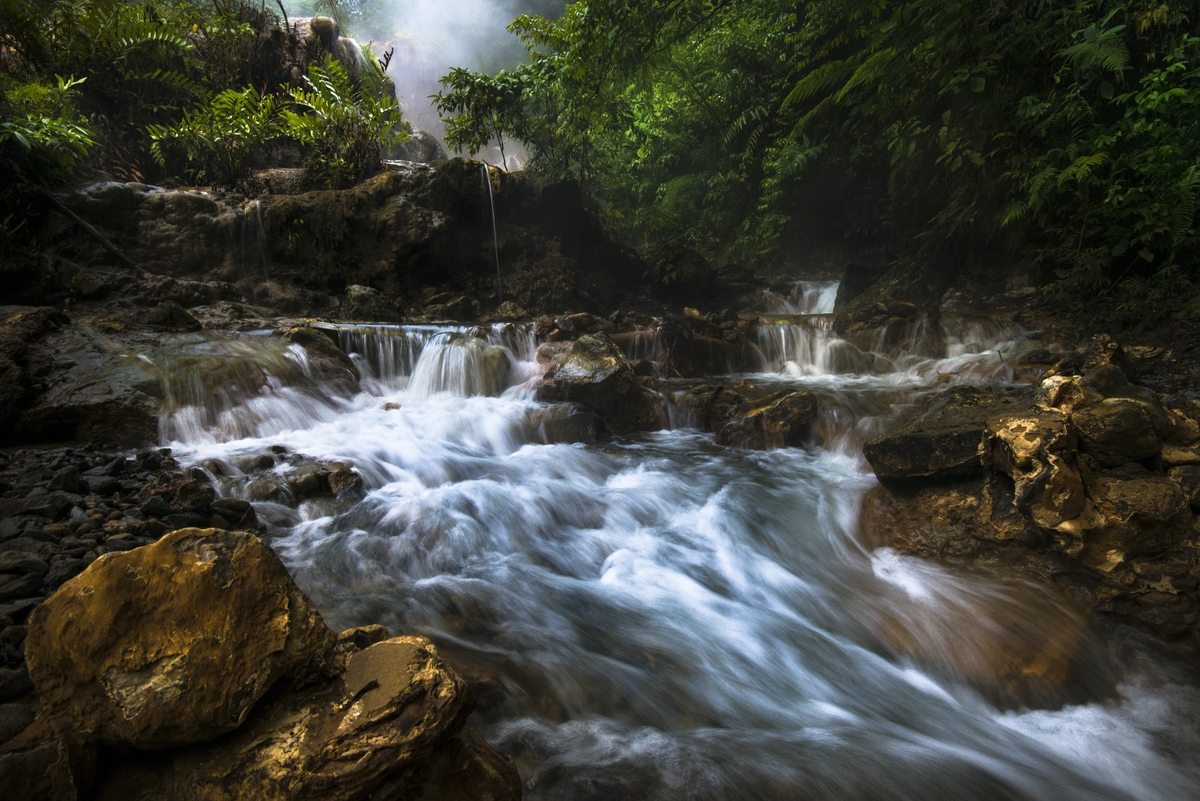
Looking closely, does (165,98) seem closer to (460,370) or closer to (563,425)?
(460,370)

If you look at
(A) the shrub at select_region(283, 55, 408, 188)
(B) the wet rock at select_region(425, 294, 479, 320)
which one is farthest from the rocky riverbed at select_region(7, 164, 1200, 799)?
(A) the shrub at select_region(283, 55, 408, 188)

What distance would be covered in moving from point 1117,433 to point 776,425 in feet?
9.82

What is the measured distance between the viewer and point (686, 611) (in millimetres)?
3371

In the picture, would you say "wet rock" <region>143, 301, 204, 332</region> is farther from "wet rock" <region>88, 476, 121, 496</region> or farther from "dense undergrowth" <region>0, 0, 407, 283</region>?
"wet rock" <region>88, 476, 121, 496</region>

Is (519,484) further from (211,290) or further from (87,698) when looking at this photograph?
(211,290)

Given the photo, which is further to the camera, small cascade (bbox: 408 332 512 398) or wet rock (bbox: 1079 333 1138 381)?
small cascade (bbox: 408 332 512 398)

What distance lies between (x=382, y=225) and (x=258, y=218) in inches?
80.4

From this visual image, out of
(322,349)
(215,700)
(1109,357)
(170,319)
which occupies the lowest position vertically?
(215,700)

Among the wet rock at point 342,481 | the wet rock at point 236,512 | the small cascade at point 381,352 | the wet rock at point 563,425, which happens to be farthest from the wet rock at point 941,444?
the small cascade at point 381,352

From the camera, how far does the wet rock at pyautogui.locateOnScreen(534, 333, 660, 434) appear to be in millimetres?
6770

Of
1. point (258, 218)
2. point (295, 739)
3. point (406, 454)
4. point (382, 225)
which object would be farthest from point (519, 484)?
point (258, 218)

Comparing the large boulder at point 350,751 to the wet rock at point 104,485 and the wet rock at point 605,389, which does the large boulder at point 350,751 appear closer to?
the wet rock at point 104,485

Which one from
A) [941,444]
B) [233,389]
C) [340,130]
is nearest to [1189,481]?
[941,444]

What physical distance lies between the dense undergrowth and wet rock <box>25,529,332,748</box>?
9.55 meters
